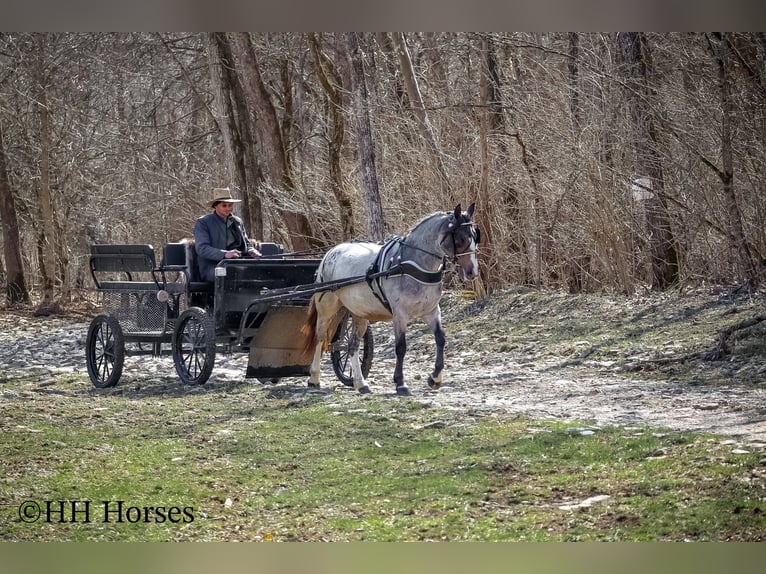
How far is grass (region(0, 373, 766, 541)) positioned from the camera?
746cm

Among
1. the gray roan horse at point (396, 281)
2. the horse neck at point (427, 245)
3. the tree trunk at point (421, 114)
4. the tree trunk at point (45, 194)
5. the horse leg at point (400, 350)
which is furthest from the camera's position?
the tree trunk at point (45, 194)

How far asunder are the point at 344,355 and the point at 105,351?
2.71 metres

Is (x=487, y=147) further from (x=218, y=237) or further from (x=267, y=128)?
(x=218, y=237)

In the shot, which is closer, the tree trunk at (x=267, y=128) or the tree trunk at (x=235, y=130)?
the tree trunk at (x=267, y=128)

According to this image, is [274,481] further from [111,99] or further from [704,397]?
[111,99]

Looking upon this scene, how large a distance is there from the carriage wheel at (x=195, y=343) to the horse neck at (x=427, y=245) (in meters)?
2.42

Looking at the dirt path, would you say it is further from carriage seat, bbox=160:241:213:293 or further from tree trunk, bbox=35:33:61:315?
tree trunk, bbox=35:33:61:315

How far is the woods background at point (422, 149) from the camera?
16.1 meters

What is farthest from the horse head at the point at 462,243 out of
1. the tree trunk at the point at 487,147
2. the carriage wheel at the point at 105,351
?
the tree trunk at the point at 487,147

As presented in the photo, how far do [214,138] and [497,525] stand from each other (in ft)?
80.5

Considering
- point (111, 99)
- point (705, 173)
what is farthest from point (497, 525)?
point (111, 99)

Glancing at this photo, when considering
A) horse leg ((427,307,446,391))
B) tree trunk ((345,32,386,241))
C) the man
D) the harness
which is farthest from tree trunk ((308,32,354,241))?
horse leg ((427,307,446,391))

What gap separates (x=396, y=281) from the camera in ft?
37.7

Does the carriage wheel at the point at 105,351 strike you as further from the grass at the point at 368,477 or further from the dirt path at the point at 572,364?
A: the grass at the point at 368,477
